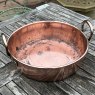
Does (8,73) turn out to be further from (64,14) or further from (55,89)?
(64,14)

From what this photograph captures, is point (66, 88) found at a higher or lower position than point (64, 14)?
lower

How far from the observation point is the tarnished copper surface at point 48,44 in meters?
2.44

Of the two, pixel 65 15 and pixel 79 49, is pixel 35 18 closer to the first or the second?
pixel 65 15

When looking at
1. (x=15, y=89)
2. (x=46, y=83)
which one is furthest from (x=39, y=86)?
(x=15, y=89)

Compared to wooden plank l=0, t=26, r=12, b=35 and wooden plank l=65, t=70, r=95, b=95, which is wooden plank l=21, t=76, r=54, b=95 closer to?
wooden plank l=65, t=70, r=95, b=95

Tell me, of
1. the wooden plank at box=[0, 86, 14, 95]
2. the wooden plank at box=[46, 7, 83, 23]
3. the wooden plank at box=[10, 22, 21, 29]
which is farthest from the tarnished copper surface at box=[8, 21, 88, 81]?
the wooden plank at box=[46, 7, 83, 23]

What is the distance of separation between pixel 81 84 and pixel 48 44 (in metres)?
0.73

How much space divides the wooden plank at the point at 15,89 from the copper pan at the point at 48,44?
0.85 ft

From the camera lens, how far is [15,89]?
2168mm

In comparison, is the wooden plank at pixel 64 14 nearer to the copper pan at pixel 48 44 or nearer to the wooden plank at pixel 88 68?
the copper pan at pixel 48 44

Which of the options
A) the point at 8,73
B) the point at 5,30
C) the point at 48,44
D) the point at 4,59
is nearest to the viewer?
the point at 8,73

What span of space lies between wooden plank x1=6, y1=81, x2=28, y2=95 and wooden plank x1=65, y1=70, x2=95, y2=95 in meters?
0.46

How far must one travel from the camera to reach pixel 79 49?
2.58 m

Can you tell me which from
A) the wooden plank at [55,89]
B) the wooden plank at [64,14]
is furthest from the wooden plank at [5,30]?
the wooden plank at [55,89]
